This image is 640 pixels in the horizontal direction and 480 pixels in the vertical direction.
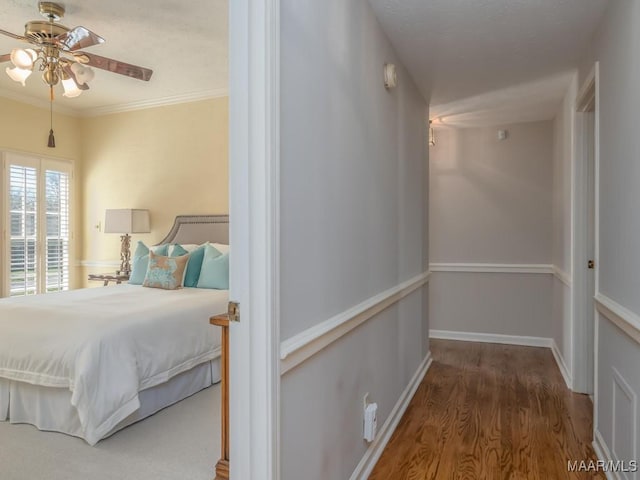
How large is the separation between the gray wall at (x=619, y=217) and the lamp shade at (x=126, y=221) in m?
4.27

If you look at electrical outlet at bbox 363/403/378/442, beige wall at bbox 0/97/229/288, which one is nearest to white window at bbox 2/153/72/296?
beige wall at bbox 0/97/229/288

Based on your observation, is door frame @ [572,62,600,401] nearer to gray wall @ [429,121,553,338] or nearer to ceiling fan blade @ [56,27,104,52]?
gray wall @ [429,121,553,338]

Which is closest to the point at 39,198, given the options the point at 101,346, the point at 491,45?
the point at 101,346

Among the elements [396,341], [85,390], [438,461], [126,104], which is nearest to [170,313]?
[85,390]

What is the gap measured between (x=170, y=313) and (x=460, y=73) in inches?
106

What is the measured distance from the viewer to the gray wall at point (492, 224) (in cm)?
469

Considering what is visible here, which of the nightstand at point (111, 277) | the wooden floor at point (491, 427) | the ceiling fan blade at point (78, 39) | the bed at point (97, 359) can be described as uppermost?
the ceiling fan blade at point (78, 39)

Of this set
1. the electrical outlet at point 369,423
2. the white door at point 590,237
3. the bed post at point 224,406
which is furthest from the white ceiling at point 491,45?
the electrical outlet at point 369,423

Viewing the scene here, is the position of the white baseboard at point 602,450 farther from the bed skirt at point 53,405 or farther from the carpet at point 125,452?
the bed skirt at point 53,405

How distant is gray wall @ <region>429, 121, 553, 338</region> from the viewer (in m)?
4.69

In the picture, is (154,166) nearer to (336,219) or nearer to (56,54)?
(56,54)

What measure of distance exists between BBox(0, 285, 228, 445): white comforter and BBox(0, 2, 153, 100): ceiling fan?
5.13ft

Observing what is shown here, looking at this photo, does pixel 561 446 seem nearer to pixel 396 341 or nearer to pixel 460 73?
pixel 396 341

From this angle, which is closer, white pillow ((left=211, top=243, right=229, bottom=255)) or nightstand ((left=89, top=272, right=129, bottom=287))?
white pillow ((left=211, top=243, right=229, bottom=255))
